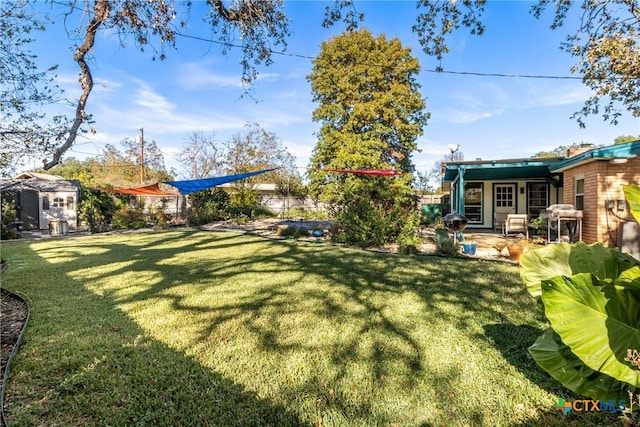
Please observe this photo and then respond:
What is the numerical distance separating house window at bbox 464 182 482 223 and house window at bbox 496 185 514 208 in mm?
686

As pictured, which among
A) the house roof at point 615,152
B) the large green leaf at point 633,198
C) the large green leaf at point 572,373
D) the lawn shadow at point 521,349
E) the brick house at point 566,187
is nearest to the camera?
the large green leaf at point 633,198

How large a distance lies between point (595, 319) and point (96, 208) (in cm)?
1722

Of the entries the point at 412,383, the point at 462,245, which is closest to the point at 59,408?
the point at 412,383

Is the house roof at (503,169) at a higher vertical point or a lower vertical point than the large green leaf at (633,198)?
higher

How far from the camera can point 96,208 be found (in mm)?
14383

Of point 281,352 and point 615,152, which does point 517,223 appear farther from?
point 281,352

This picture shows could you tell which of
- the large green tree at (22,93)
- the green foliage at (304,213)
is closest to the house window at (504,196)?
the green foliage at (304,213)

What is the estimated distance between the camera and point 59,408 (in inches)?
75.3

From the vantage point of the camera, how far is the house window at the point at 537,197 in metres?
13.0

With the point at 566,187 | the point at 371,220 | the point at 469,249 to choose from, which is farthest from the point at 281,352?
the point at 566,187

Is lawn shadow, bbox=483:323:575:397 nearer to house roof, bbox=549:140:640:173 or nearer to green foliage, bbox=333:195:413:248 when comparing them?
green foliage, bbox=333:195:413:248

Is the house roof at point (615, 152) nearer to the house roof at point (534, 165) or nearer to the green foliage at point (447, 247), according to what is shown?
the house roof at point (534, 165)

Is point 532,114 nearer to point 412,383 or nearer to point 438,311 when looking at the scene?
point 438,311

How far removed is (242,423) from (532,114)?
1486 cm
